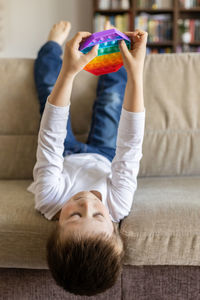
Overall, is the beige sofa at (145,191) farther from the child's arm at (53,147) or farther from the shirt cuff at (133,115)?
the shirt cuff at (133,115)

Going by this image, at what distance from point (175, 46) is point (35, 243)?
3.37 meters

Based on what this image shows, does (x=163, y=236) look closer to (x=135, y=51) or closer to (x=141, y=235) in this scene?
(x=141, y=235)

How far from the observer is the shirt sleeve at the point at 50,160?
1154 millimetres

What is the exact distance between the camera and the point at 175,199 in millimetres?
1207

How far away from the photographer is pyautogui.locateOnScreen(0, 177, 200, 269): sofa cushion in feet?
3.45

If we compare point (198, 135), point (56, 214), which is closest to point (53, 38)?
point (198, 135)

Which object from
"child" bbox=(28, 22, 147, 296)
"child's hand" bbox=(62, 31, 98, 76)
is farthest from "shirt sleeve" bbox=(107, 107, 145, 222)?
"child's hand" bbox=(62, 31, 98, 76)

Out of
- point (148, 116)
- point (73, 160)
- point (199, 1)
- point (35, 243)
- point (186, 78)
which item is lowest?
point (35, 243)

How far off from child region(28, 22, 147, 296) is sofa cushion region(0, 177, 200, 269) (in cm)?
5

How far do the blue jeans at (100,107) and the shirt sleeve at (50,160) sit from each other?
10.8 inches

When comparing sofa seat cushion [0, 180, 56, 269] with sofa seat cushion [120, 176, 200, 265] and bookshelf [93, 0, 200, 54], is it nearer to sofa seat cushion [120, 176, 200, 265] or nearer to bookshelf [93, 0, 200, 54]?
sofa seat cushion [120, 176, 200, 265]

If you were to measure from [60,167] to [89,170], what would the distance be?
138mm

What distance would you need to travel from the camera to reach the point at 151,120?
158cm

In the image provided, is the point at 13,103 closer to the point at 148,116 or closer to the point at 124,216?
the point at 148,116
